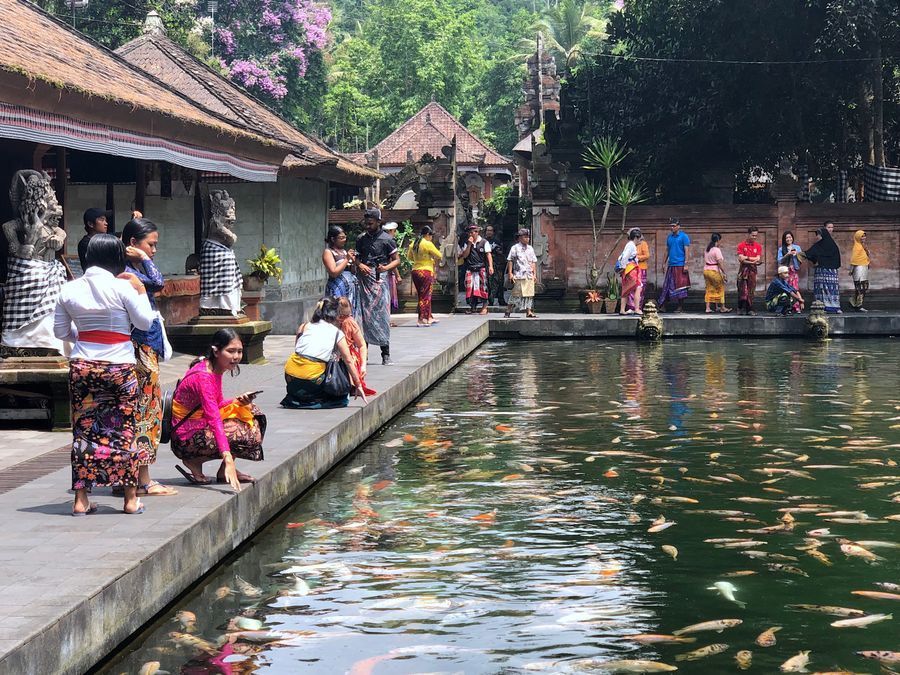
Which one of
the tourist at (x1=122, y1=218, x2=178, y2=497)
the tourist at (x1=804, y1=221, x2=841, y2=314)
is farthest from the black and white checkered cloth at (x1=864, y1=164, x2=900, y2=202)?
the tourist at (x1=122, y1=218, x2=178, y2=497)

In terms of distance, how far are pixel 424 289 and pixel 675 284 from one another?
6.12 meters

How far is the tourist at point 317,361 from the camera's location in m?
11.4

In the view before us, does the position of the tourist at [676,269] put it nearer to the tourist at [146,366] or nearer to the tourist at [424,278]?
the tourist at [424,278]

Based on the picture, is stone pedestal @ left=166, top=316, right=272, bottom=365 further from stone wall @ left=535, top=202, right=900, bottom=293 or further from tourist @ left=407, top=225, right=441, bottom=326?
stone wall @ left=535, top=202, right=900, bottom=293

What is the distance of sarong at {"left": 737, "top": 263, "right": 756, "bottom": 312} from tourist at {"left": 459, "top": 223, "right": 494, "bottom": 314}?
480cm

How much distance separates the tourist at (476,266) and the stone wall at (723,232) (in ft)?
5.59

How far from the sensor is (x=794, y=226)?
2812cm

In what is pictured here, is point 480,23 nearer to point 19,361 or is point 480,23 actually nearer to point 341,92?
point 341,92

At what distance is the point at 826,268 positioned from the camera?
25.8 meters

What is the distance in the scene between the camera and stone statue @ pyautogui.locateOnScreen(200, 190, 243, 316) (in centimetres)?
1645

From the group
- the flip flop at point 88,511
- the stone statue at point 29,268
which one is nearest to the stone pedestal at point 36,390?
the stone statue at point 29,268

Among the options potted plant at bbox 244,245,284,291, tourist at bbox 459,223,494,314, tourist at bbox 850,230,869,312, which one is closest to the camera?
potted plant at bbox 244,245,284,291

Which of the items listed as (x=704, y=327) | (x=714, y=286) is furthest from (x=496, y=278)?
(x=704, y=327)

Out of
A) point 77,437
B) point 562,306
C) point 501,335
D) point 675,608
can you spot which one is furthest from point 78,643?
point 562,306
